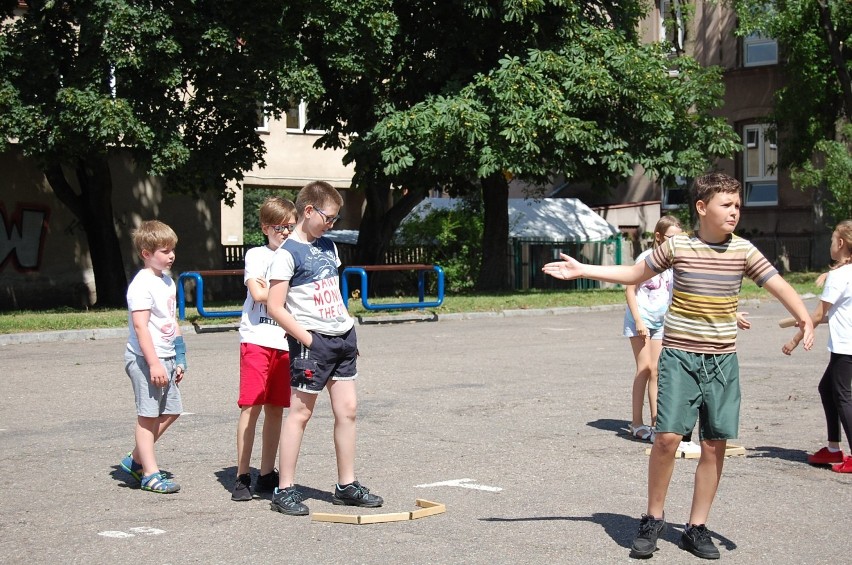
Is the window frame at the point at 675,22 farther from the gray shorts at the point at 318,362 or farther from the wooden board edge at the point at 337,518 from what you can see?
the wooden board edge at the point at 337,518

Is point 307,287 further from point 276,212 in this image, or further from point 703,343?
point 703,343

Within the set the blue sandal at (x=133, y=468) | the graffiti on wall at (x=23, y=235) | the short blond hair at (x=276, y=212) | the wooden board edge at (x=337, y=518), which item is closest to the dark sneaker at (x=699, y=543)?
the wooden board edge at (x=337, y=518)

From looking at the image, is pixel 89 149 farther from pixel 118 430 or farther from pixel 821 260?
pixel 821 260

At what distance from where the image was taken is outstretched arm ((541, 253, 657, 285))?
18.1 feet

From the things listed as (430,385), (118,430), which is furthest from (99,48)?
(118,430)

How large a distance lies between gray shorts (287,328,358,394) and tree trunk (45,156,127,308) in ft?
67.5

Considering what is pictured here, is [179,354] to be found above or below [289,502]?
above

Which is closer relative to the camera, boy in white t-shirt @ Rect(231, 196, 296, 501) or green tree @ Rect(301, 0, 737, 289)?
boy in white t-shirt @ Rect(231, 196, 296, 501)

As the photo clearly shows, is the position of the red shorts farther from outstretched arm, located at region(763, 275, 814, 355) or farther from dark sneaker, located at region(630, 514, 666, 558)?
outstretched arm, located at region(763, 275, 814, 355)

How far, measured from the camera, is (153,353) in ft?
22.2

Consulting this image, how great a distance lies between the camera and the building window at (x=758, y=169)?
39.6 metres

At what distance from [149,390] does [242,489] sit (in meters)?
0.89

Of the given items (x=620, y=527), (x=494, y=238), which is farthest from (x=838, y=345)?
(x=494, y=238)

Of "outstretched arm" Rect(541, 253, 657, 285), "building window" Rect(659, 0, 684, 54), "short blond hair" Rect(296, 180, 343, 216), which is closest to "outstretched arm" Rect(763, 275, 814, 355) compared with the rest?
"outstretched arm" Rect(541, 253, 657, 285)
